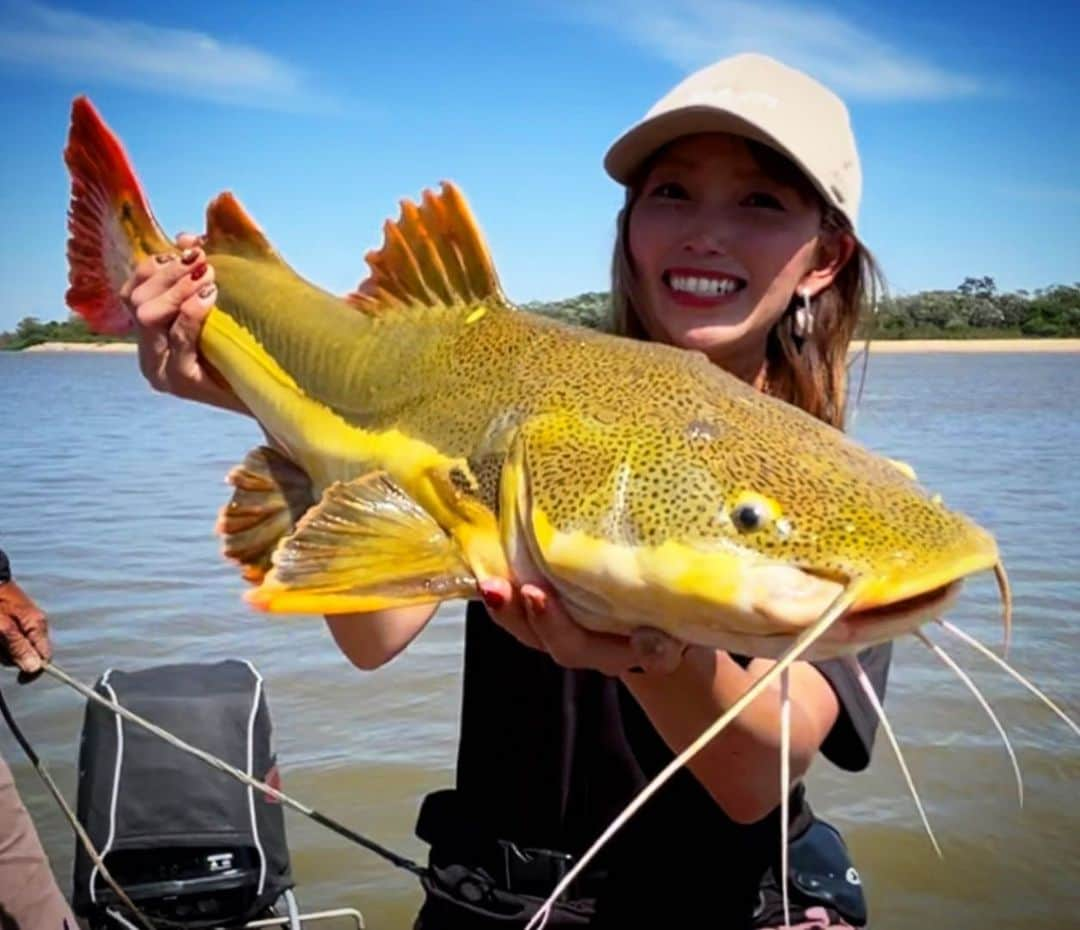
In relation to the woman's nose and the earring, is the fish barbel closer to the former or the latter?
the woman's nose

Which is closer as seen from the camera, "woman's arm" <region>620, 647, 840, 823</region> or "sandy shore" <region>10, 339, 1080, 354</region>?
"woman's arm" <region>620, 647, 840, 823</region>

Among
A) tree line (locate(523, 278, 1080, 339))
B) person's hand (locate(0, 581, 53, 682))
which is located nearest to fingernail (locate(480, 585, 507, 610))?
person's hand (locate(0, 581, 53, 682))

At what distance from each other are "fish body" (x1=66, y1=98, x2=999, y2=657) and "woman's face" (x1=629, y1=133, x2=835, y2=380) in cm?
45

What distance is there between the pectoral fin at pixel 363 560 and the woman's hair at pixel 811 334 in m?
1.01

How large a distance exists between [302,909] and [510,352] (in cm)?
325

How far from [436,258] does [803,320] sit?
918 mm

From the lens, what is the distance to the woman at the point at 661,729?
8.17 ft

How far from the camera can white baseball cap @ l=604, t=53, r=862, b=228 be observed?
2.54m

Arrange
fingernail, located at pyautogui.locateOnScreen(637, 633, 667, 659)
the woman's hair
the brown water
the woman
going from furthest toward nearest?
the brown water < the woman's hair < the woman < fingernail, located at pyautogui.locateOnScreen(637, 633, 667, 659)

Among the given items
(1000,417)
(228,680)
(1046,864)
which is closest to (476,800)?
(228,680)

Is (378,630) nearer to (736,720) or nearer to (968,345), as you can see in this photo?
(736,720)

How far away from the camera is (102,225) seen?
3.47m

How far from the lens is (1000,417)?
22219 mm

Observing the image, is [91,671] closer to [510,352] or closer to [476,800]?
[476,800]
